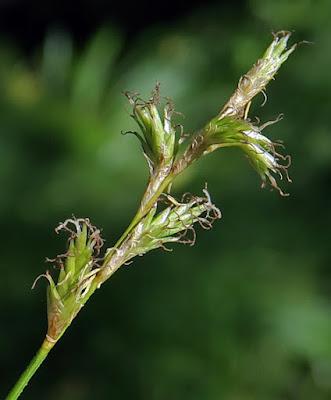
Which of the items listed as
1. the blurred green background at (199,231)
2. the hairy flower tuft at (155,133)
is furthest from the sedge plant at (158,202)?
the blurred green background at (199,231)

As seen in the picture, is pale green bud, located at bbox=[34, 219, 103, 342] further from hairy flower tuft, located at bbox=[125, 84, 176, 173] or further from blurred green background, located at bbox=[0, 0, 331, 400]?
blurred green background, located at bbox=[0, 0, 331, 400]

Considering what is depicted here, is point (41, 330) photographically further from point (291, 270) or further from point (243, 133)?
point (243, 133)

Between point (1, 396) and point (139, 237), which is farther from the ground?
point (139, 237)

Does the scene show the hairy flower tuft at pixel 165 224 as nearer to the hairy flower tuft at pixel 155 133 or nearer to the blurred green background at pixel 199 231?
the hairy flower tuft at pixel 155 133

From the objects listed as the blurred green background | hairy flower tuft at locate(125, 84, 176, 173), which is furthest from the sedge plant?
the blurred green background

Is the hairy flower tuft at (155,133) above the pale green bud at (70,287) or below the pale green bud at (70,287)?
above

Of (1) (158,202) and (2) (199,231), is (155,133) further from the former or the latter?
(2) (199,231)

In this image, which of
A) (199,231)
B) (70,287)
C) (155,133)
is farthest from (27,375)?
(199,231)

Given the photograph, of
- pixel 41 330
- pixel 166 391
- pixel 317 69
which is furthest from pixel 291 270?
pixel 317 69
